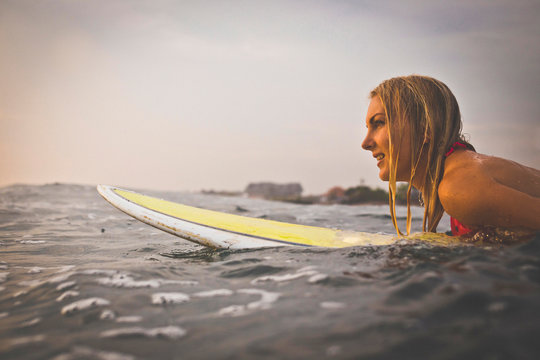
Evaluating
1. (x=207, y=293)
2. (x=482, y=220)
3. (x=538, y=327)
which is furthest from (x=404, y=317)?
(x=482, y=220)

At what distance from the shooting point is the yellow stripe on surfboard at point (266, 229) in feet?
9.53

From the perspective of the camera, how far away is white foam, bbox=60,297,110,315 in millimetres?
1681

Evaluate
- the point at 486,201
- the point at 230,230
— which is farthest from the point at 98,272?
the point at 486,201

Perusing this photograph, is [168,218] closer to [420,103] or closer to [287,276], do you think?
[287,276]

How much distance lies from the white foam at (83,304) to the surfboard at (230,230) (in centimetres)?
134

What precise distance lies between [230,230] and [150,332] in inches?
71.4

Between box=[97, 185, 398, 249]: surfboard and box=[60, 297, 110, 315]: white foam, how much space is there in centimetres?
134

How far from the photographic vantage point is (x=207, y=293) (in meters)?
1.85

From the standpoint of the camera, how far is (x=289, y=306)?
5.16 feet

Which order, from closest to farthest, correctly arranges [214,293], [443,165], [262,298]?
[262,298]
[214,293]
[443,165]

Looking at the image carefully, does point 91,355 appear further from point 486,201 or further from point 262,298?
point 486,201

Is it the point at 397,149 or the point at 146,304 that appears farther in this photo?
the point at 397,149

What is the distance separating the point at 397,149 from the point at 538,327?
1.68m

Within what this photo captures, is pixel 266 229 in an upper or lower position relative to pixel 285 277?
upper
